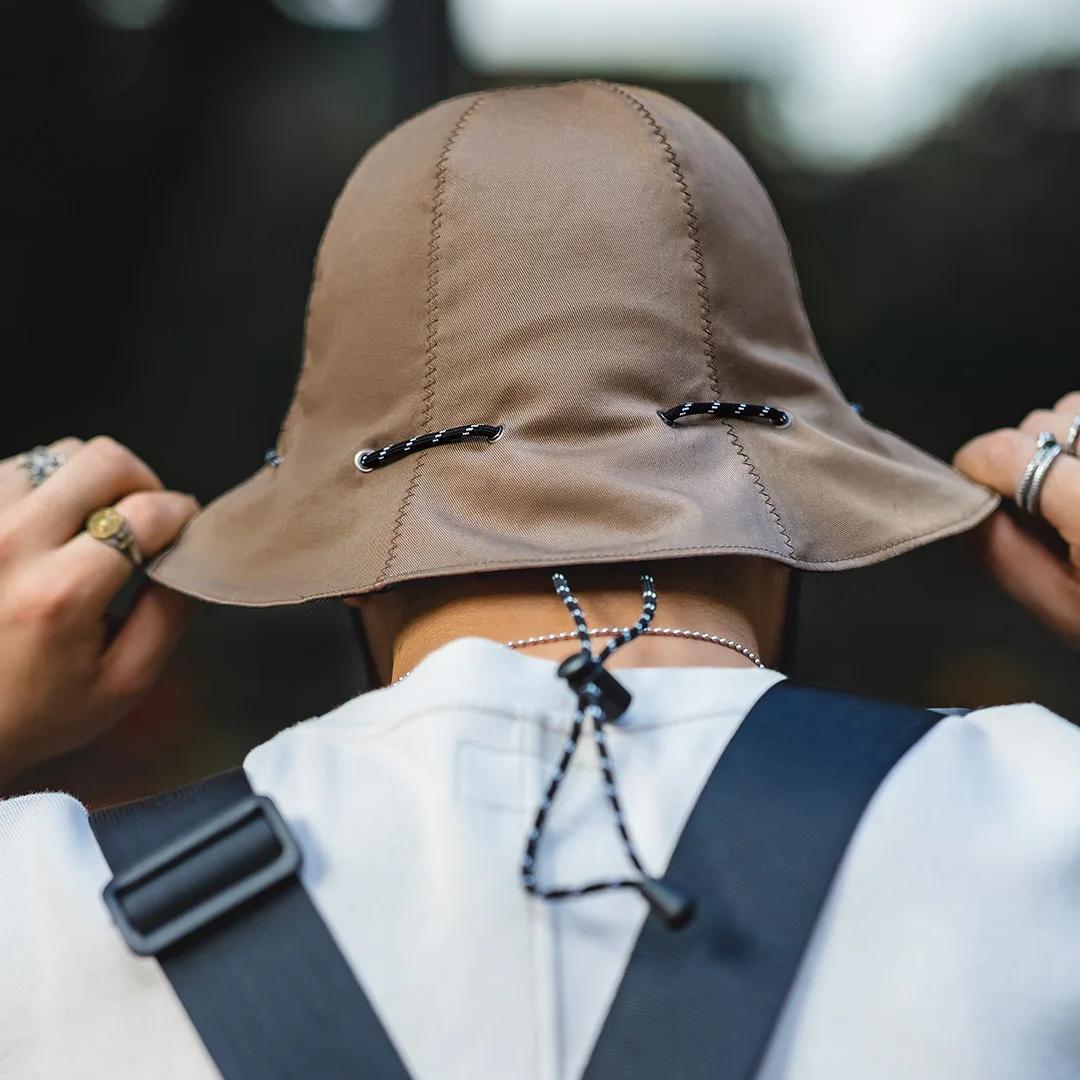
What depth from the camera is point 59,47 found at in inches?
72.8

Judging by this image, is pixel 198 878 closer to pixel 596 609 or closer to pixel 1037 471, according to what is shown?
pixel 596 609

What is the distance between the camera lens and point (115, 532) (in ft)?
3.47

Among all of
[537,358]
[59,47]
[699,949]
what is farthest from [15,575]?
[59,47]

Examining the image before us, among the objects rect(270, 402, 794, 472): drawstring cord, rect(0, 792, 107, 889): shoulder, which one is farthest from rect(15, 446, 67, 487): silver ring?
rect(0, 792, 107, 889): shoulder

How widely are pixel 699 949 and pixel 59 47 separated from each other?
185 cm

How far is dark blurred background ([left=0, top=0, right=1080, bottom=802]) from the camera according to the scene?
1.87 meters

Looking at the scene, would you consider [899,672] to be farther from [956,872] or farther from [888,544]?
[956,872]

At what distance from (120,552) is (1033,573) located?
2.98 ft

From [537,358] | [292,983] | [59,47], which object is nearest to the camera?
[292,983]

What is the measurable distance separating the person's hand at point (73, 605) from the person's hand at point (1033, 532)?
0.81 m

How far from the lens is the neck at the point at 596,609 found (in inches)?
30.2

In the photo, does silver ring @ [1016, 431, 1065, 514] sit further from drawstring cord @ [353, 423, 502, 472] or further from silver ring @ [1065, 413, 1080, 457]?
drawstring cord @ [353, 423, 502, 472]

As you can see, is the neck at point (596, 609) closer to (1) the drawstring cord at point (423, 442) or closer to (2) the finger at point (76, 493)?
(1) the drawstring cord at point (423, 442)

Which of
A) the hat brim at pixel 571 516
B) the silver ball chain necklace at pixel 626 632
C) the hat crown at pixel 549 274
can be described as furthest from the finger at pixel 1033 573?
the silver ball chain necklace at pixel 626 632
